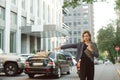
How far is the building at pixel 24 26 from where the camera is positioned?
137ft

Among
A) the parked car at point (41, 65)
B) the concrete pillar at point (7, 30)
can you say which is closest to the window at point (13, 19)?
the concrete pillar at point (7, 30)

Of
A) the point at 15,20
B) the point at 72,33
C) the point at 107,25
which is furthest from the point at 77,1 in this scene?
the point at 72,33

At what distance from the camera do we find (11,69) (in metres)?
21.6

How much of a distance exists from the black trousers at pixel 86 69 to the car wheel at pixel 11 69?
13144mm

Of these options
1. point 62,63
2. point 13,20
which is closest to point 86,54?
point 62,63

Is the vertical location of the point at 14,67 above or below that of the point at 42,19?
below

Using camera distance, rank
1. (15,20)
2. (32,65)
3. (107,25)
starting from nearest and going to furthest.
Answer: (32,65)
(15,20)
(107,25)

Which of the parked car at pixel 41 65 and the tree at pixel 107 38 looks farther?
the tree at pixel 107 38

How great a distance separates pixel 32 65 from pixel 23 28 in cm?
2784

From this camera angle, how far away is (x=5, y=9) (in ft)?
137

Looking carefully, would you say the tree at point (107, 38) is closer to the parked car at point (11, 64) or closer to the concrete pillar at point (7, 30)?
the concrete pillar at point (7, 30)

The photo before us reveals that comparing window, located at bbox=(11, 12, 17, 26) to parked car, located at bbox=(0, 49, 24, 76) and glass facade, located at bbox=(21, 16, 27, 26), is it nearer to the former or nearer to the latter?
glass facade, located at bbox=(21, 16, 27, 26)

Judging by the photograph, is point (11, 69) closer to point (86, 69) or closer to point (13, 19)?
point (86, 69)

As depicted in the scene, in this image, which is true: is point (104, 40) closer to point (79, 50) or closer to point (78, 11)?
point (78, 11)
